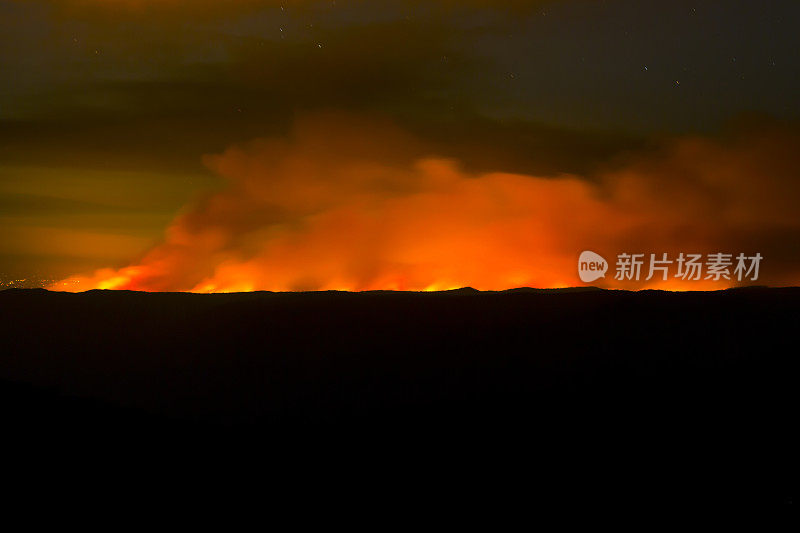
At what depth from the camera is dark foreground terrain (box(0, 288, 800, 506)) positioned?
7.40 metres

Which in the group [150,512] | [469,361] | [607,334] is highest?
[607,334]

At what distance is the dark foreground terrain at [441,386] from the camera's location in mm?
7398

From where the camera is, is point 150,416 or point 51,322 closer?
point 150,416

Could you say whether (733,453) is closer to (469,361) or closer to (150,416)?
(469,361)

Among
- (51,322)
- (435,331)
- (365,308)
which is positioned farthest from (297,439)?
(51,322)

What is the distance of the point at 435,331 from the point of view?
12.4 metres

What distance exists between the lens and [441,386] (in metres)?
10.3

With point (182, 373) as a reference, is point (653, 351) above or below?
above

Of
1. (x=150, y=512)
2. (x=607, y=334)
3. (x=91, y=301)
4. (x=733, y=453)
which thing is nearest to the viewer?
(x=150, y=512)

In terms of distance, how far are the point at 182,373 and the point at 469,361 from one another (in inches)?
157

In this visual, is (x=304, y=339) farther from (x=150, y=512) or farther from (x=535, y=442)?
(x=150, y=512)

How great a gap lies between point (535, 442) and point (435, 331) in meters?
4.53

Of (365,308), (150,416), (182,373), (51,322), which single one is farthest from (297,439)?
(51,322)

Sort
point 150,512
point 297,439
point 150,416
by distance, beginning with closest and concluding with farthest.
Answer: point 150,512 < point 297,439 < point 150,416
